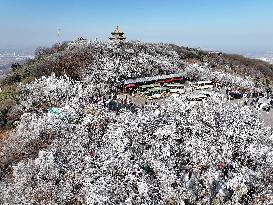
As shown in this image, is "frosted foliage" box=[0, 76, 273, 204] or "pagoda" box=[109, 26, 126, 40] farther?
"pagoda" box=[109, 26, 126, 40]

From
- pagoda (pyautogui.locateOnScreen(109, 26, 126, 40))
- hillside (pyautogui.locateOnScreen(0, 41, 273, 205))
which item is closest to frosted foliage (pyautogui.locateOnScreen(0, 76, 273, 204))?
hillside (pyautogui.locateOnScreen(0, 41, 273, 205))

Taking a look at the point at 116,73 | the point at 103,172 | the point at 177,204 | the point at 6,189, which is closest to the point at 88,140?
the point at 103,172

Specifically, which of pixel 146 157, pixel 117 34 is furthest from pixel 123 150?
pixel 117 34

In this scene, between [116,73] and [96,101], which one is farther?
[116,73]

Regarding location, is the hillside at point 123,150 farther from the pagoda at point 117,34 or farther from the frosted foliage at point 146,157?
the pagoda at point 117,34

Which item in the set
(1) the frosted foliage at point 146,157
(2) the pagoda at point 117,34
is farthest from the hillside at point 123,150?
(2) the pagoda at point 117,34

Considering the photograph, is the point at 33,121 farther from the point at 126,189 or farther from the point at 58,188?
the point at 126,189

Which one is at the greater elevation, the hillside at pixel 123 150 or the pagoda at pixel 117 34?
the pagoda at pixel 117 34

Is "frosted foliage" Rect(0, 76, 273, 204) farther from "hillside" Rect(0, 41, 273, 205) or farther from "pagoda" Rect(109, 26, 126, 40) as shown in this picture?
"pagoda" Rect(109, 26, 126, 40)

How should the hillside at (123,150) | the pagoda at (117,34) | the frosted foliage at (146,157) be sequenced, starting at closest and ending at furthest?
1. the frosted foliage at (146,157)
2. the hillside at (123,150)
3. the pagoda at (117,34)
